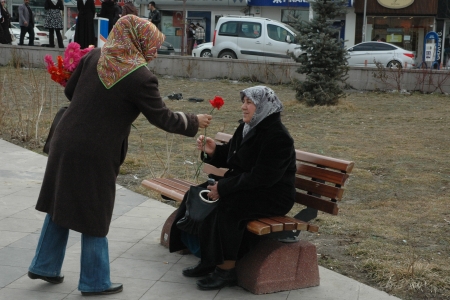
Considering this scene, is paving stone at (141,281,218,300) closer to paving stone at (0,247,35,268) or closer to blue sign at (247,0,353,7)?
paving stone at (0,247,35,268)

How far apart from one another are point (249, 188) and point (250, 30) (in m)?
20.5

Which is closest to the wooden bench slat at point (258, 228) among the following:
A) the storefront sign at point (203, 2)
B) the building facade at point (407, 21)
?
the building facade at point (407, 21)

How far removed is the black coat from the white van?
1920cm

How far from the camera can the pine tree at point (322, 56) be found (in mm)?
14250

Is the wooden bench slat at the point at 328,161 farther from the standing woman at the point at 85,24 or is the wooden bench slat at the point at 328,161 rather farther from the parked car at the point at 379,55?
the parked car at the point at 379,55

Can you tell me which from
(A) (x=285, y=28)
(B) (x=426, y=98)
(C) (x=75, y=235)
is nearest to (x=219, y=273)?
(C) (x=75, y=235)

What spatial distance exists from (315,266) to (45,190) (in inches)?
68.8

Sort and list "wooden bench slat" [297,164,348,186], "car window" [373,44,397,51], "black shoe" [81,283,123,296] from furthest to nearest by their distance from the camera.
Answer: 1. "car window" [373,44,397,51]
2. "wooden bench slat" [297,164,348,186]
3. "black shoe" [81,283,123,296]

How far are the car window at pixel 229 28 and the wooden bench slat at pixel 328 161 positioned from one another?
19.8 meters

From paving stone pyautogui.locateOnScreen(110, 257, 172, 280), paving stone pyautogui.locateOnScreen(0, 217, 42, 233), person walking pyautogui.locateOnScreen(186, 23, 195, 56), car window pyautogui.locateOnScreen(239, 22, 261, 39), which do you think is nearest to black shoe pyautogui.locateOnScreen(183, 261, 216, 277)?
paving stone pyautogui.locateOnScreen(110, 257, 172, 280)

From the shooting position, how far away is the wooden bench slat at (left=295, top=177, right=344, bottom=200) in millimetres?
4777

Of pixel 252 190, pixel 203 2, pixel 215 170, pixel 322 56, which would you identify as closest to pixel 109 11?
pixel 322 56

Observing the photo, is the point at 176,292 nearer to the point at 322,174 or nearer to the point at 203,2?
the point at 322,174

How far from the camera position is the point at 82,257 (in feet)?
14.3
